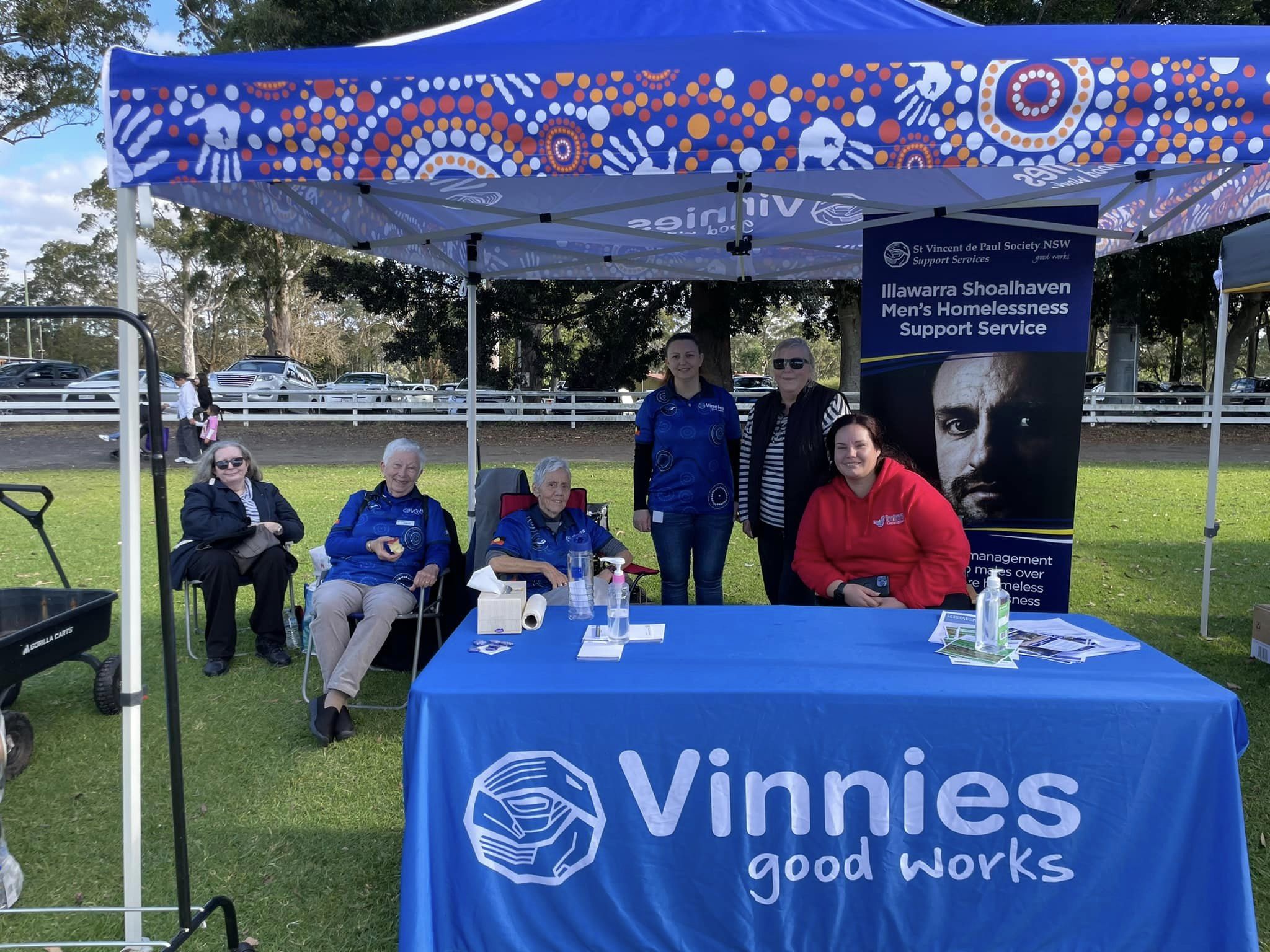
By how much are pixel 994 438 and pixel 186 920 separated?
3.69 metres

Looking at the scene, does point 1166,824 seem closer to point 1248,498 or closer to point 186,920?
point 186,920

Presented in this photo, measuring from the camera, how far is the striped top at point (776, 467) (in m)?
3.74

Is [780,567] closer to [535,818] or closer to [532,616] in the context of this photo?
[532,616]

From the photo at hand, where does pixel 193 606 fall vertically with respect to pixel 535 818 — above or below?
below

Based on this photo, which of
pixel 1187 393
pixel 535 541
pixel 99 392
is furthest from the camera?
pixel 1187 393

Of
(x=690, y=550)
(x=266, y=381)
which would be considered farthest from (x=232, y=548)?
(x=266, y=381)

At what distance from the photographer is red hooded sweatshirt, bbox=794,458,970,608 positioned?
3062mm

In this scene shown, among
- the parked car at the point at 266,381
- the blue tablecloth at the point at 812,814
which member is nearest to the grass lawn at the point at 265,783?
the blue tablecloth at the point at 812,814

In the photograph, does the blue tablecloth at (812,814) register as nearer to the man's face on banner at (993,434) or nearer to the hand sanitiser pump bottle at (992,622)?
the hand sanitiser pump bottle at (992,622)

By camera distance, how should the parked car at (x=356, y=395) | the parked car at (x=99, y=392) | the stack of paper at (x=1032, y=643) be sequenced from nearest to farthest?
the stack of paper at (x=1032, y=643)
the parked car at (x=99, y=392)
the parked car at (x=356, y=395)

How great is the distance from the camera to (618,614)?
241cm

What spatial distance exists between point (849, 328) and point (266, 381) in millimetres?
13896

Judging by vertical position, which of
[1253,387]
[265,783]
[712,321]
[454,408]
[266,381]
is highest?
[712,321]

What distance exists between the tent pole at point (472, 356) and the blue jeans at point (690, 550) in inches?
46.1
